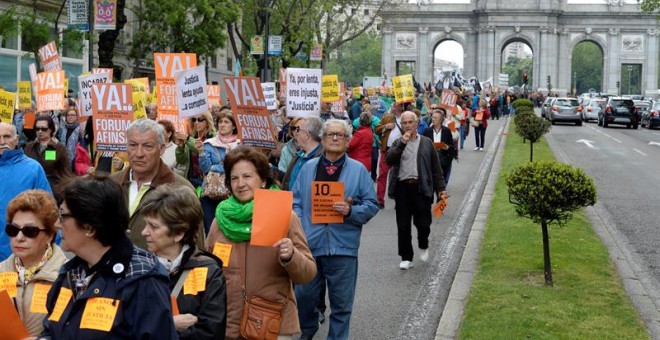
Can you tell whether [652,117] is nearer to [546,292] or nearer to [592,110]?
[592,110]

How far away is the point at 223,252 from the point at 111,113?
21.1 feet

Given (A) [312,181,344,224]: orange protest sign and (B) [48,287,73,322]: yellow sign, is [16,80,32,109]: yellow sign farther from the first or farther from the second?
(B) [48,287,73,322]: yellow sign

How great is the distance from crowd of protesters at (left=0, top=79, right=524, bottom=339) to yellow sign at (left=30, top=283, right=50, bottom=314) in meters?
0.01

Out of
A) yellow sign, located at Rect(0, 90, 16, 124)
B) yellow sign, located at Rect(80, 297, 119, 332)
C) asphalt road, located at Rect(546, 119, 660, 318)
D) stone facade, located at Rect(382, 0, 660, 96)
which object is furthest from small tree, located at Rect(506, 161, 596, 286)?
stone facade, located at Rect(382, 0, 660, 96)

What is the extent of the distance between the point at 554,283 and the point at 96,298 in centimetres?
747

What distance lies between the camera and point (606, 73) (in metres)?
104

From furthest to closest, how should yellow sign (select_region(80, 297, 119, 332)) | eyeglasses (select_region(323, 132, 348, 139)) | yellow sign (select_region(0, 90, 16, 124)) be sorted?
yellow sign (select_region(0, 90, 16, 124)) < eyeglasses (select_region(323, 132, 348, 139)) < yellow sign (select_region(80, 297, 119, 332))

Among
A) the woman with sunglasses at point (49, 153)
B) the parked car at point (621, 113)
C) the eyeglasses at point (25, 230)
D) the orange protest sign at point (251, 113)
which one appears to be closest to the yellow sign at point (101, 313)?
the eyeglasses at point (25, 230)

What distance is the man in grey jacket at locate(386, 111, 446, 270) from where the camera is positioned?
11.3 metres

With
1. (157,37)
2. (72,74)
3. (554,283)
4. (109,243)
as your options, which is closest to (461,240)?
(554,283)

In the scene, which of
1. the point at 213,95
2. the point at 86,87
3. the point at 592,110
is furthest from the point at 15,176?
the point at 592,110

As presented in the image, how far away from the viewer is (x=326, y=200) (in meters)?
7.44

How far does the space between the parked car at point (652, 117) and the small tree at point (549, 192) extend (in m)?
43.7

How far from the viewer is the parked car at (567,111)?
53.5 meters
